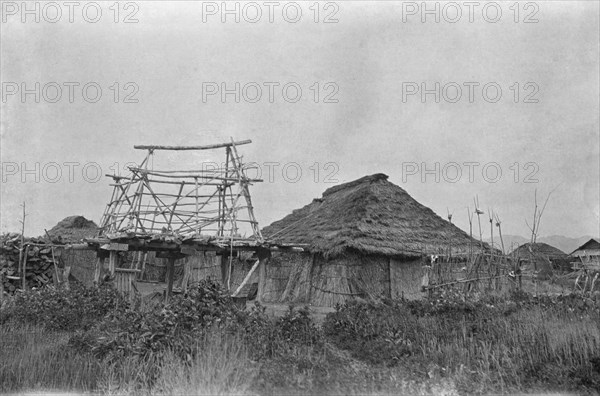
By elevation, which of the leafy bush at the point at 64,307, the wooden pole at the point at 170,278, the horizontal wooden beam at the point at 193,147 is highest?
the horizontal wooden beam at the point at 193,147

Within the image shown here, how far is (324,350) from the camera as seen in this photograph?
22.4 feet

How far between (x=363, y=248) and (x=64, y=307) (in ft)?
26.7

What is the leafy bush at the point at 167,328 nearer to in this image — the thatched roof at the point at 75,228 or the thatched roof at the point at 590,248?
the thatched roof at the point at 75,228

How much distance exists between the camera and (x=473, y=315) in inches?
324

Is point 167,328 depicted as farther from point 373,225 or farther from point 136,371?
point 373,225

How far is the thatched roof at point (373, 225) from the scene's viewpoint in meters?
15.6

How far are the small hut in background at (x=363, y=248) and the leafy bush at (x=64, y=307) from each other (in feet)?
15.7

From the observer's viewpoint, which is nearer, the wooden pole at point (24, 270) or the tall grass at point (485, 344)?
the tall grass at point (485, 344)

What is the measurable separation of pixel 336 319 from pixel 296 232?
31.6ft

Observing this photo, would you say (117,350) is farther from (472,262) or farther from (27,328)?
(472,262)

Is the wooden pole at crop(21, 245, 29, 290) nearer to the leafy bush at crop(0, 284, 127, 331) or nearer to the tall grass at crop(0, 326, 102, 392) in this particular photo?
the leafy bush at crop(0, 284, 127, 331)

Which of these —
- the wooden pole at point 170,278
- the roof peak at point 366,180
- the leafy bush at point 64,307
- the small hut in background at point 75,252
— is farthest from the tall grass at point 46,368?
the roof peak at point 366,180

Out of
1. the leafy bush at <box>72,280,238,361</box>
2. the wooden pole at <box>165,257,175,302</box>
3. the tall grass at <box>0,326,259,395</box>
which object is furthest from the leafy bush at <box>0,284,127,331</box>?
the tall grass at <box>0,326,259,395</box>

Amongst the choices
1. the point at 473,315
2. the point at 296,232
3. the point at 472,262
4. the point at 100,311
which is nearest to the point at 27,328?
the point at 100,311
